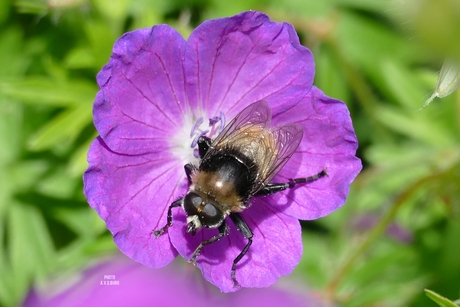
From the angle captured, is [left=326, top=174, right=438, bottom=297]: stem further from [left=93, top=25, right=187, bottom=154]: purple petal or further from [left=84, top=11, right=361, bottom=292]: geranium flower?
[left=93, top=25, right=187, bottom=154]: purple petal

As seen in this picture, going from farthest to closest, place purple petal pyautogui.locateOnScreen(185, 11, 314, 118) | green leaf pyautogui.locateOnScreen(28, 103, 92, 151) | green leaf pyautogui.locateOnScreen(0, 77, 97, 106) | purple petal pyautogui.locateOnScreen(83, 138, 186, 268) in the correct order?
green leaf pyautogui.locateOnScreen(28, 103, 92, 151) → green leaf pyautogui.locateOnScreen(0, 77, 97, 106) → purple petal pyautogui.locateOnScreen(185, 11, 314, 118) → purple petal pyautogui.locateOnScreen(83, 138, 186, 268)

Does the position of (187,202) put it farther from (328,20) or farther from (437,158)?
(328,20)

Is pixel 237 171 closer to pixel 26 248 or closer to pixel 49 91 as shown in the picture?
pixel 49 91

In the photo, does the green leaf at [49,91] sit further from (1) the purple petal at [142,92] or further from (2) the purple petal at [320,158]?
(2) the purple petal at [320,158]

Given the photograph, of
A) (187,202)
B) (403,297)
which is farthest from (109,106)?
(403,297)

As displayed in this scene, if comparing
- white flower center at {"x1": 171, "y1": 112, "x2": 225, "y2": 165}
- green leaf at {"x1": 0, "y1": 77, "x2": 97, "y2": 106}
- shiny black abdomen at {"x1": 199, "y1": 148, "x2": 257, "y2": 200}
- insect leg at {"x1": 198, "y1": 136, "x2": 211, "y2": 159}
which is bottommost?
→ green leaf at {"x1": 0, "y1": 77, "x2": 97, "y2": 106}

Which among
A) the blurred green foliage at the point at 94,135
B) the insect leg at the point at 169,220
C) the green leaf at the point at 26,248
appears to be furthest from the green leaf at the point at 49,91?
the insect leg at the point at 169,220

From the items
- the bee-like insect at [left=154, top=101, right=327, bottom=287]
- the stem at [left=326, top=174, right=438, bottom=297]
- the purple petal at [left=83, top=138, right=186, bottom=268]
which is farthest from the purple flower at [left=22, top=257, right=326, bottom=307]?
the stem at [left=326, top=174, right=438, bottom=297]
